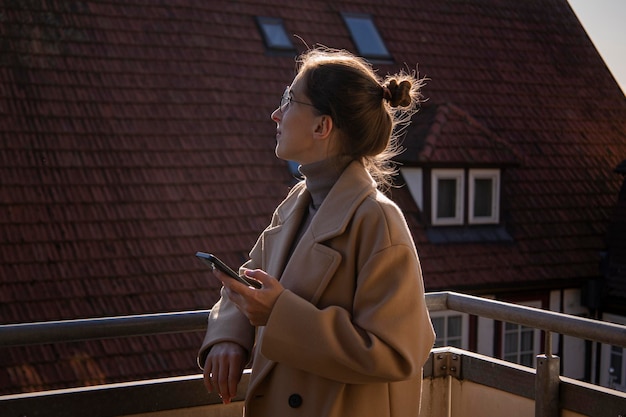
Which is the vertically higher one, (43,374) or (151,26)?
(151,26)

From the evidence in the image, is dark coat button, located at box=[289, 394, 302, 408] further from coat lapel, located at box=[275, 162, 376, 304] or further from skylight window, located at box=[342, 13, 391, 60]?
skylight window, located at box=[342, 13, 391, 60]

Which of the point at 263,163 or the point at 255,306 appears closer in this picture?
the point at 255,306

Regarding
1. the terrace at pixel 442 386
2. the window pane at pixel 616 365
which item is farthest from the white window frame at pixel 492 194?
the terrace at pixel 442 386

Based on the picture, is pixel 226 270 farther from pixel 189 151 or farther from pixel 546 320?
pixel 189 151

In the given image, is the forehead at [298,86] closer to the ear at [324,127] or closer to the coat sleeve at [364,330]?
the ear at [324,127]

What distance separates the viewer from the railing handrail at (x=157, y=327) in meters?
2.72

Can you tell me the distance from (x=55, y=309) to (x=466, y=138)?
5.98m

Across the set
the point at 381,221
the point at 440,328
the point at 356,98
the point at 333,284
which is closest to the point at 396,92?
the point at 356,98

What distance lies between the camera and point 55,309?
9.59 m

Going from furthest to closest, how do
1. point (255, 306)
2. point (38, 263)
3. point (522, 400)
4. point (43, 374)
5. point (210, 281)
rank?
point (210, 281)
point (38, 263)
point (43, 374)
point (522, 400)
point (255, 306)

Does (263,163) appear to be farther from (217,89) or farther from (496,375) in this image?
(496,375)

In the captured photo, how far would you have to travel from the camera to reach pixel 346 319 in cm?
220

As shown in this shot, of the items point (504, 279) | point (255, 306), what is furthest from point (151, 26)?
point (255, 306)

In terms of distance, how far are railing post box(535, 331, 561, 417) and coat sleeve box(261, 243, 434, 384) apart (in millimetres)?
1025
